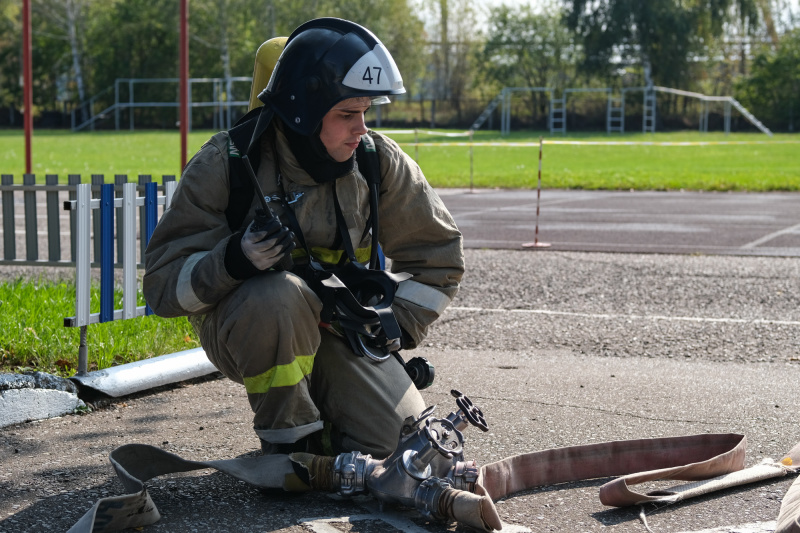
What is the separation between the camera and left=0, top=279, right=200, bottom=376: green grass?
4859mm

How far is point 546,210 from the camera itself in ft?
47.1

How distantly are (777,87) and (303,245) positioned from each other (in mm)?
50576

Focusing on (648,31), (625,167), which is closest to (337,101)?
(625,167)

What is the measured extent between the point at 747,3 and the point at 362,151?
56.1m

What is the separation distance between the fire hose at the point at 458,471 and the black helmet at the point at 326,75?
99 centimetres

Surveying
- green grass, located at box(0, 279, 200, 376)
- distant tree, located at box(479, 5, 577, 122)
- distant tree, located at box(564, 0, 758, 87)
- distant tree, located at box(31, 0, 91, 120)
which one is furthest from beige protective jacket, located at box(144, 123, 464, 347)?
distant tree, located at box(31, 0, 91, 120)

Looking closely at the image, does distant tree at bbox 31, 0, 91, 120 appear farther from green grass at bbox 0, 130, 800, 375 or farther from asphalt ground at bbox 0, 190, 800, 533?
asphalt ground at bbox 0, 190, 800, 533

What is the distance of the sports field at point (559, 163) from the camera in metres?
19.1

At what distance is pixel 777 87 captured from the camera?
1957 inches

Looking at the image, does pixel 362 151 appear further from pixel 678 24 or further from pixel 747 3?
pixel 747 3

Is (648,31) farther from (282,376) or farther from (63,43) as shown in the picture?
(282,376)

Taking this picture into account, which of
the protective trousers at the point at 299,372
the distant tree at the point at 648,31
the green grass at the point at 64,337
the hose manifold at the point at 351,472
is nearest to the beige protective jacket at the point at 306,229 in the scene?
the protective trousers at the point at 299,372

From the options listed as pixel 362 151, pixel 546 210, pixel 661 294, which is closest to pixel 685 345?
pixel 661 294

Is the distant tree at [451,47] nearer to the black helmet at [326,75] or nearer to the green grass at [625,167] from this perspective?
Answer: the green grass at [625,167]
